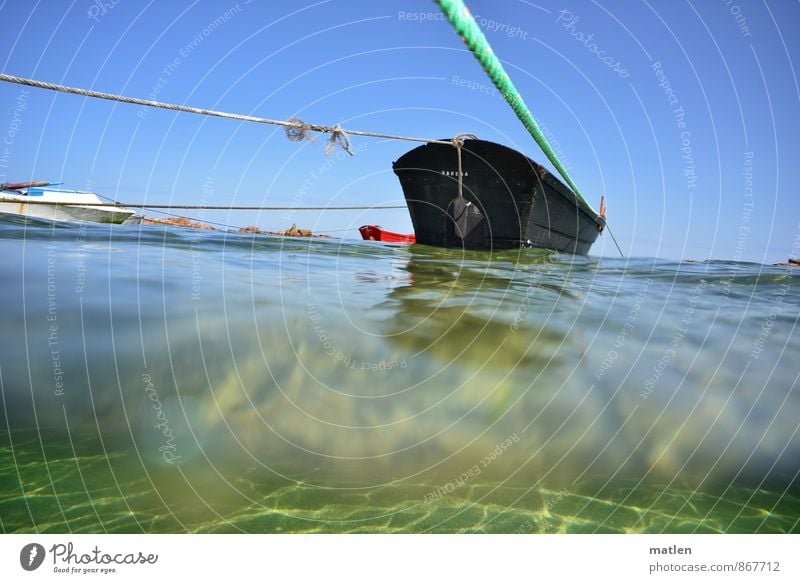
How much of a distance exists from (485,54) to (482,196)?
11.8 metres

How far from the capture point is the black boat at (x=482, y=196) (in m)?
12.6

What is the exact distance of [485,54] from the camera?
187 cm

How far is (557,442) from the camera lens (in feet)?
9.73

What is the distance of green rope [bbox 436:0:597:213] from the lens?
1.60 m

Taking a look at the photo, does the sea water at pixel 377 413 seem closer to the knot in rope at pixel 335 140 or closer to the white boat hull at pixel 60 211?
the knot in rope at pixel 335 140

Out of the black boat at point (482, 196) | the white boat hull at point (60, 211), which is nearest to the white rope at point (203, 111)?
the black boat at point (482, 196)

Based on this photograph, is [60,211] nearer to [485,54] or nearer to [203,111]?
[203,111]

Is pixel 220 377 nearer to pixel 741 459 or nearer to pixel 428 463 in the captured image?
pixel 428 463

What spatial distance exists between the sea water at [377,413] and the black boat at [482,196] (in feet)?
24.7

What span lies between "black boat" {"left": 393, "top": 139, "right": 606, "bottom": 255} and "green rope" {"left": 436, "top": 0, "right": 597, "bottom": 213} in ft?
30.5

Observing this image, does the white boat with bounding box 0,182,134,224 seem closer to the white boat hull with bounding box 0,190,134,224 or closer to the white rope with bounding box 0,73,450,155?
the white boat hull with bounding box 0,190,134,224

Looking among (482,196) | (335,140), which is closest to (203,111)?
(335,140)
